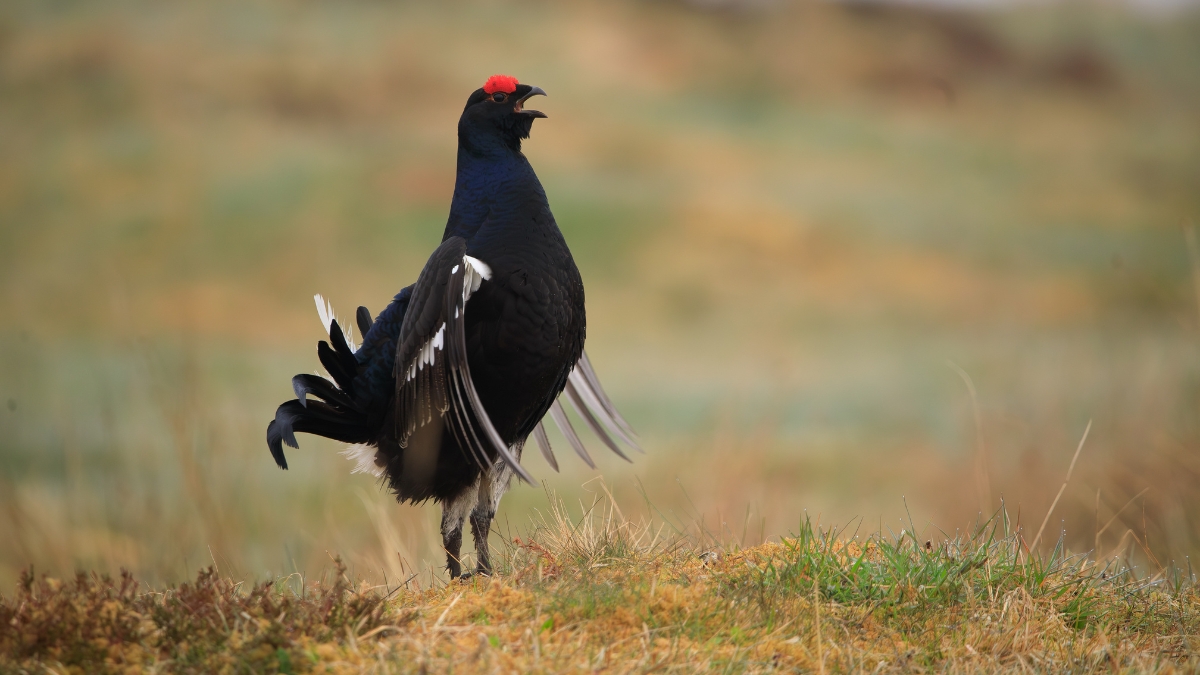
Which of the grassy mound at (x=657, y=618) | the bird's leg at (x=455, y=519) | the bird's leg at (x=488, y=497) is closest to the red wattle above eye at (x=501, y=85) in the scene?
the bird's leg at (x=488, y=497)

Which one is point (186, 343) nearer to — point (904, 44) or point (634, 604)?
point (634, 604)

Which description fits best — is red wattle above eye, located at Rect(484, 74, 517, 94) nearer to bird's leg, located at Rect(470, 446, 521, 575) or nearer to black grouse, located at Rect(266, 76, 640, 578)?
black grouse, located at Rect(266, 76, 640, 578)

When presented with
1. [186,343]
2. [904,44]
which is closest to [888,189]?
[904,44]

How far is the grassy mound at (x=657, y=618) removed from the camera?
2.64 m

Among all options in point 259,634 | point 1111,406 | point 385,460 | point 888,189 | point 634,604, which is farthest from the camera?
point 888,189

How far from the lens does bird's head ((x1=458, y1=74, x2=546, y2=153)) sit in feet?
14.8

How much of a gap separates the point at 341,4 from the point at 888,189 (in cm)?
1657

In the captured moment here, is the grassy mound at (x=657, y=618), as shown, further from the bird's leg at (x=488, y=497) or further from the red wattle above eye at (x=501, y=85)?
the red wattle above eye at (x=501, y=85)

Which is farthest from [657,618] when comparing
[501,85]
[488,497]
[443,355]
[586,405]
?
[501,85]

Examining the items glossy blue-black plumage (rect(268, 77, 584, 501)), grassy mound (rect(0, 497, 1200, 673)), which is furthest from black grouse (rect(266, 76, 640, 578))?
grassy mound (rect(0, 497, 1200, 673))

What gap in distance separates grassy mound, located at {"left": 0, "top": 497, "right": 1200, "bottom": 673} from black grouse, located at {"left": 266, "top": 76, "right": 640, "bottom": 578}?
2.64 feet

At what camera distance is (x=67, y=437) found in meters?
6.39

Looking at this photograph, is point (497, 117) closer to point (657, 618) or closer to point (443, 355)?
point (443, 355)

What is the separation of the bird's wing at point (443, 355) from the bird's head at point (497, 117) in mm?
594
